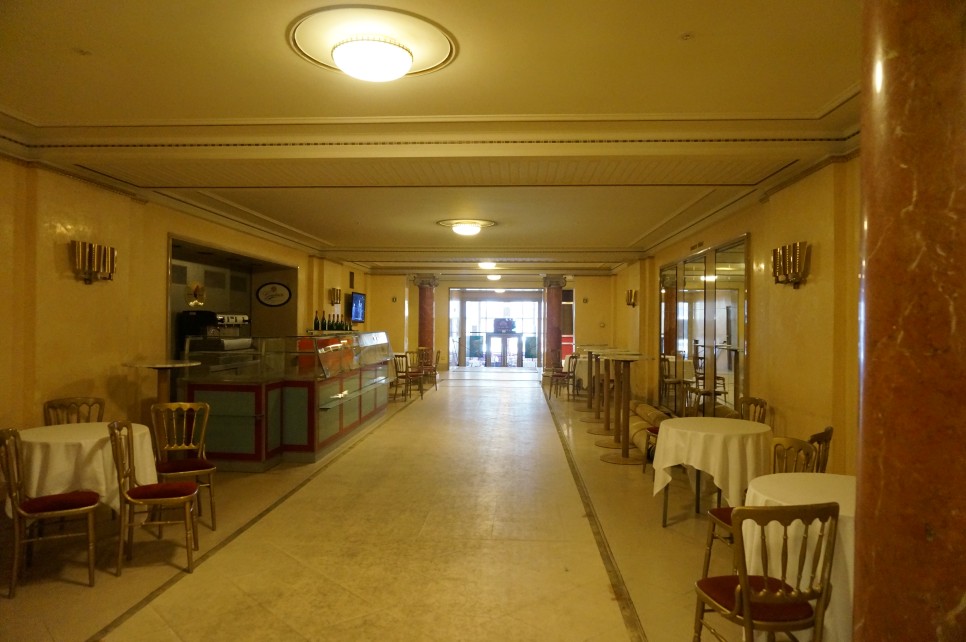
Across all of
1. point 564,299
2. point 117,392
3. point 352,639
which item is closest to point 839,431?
point 352,639

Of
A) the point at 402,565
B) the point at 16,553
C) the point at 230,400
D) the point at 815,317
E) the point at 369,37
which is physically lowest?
the point at 402,565

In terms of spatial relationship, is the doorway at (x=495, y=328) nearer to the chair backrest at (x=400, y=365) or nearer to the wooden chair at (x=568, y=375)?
the chair backrest at (x=400, y=365)

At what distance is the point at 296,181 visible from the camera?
549 cm

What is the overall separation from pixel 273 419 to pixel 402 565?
10.6 ft

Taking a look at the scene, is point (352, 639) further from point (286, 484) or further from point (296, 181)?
point (296, 181)

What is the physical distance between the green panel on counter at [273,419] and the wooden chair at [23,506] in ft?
8.62

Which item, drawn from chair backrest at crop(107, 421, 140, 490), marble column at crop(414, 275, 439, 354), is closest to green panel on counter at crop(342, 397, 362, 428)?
chair backrest at crop(107, 421, 140, 490)

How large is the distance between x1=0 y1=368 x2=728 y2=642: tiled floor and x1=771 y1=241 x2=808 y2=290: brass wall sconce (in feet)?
7.28

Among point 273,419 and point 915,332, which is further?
point 273,419

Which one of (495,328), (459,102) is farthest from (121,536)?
(495,328)

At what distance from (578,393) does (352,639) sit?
404 inches

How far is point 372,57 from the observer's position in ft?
9.86

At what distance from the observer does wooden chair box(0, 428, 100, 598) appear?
11.0ft

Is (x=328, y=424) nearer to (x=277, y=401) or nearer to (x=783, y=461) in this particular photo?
(x=277, y=401)
